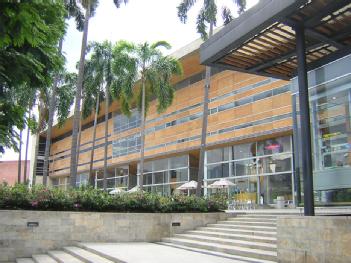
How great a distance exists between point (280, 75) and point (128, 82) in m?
19.7

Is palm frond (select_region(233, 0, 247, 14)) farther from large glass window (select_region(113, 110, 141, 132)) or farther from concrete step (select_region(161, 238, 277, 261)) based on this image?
large glass window (select_region(113, 110, 141, 132))

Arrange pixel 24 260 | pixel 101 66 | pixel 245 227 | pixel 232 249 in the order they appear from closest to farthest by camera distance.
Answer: pixel 232 249 → pixel 24 260 → pixel 245 227 → pixel 101 66

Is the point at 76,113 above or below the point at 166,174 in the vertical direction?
above

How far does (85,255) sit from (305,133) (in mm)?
6895

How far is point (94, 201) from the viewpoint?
625 inches

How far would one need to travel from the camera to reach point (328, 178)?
34.3ft

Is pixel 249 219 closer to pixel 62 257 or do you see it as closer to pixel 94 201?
pixel 94 201

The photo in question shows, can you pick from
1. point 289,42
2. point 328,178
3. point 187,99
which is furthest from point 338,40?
point 187,99

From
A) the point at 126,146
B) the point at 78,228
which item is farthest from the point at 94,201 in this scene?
the point at 126,146

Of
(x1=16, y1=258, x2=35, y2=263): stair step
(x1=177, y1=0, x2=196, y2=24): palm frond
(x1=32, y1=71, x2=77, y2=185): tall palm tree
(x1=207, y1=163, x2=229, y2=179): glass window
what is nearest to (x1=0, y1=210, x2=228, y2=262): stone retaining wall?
(x1=16, y1=258, x2=35, y2=263): stair step

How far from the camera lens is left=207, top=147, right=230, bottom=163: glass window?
34062mm

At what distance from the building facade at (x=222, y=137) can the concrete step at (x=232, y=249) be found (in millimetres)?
15272

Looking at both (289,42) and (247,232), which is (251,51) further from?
(247,232)

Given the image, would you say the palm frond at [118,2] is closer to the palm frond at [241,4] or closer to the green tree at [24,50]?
the palm frond at [241,4]
